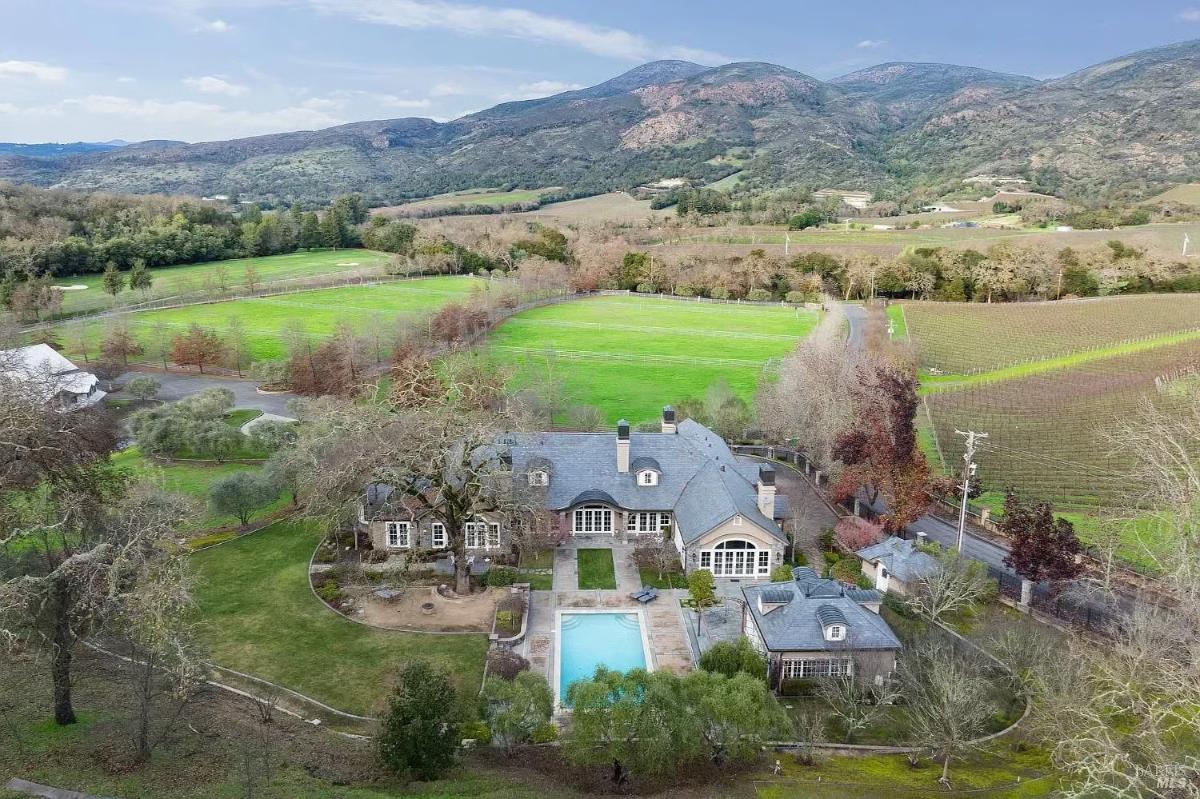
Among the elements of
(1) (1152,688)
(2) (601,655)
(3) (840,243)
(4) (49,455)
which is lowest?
(2) (601,655)

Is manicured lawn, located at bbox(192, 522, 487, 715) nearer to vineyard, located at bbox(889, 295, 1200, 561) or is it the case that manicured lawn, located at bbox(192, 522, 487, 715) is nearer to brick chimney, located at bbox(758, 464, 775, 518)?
brick chimney, located at bbox(758, 464, 775, 518)

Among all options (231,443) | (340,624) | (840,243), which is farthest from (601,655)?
(840,243)

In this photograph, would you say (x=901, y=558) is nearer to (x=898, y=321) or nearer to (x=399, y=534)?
(x=399, y=534)

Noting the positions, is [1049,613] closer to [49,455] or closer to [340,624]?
[340,624]

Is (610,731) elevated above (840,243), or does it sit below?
below

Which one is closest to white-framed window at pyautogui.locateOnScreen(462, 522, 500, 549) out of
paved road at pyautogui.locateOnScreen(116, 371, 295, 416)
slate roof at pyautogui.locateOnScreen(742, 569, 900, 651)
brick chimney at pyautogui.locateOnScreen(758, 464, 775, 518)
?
brick chimney at pyautogui.locateOnScreen(758, 464, 775, 518)

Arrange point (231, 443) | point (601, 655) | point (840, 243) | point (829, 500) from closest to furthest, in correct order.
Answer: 1. point (601, 655)
2. point (829, 500)
3. point (231, 443)
4. point (840, 243)
